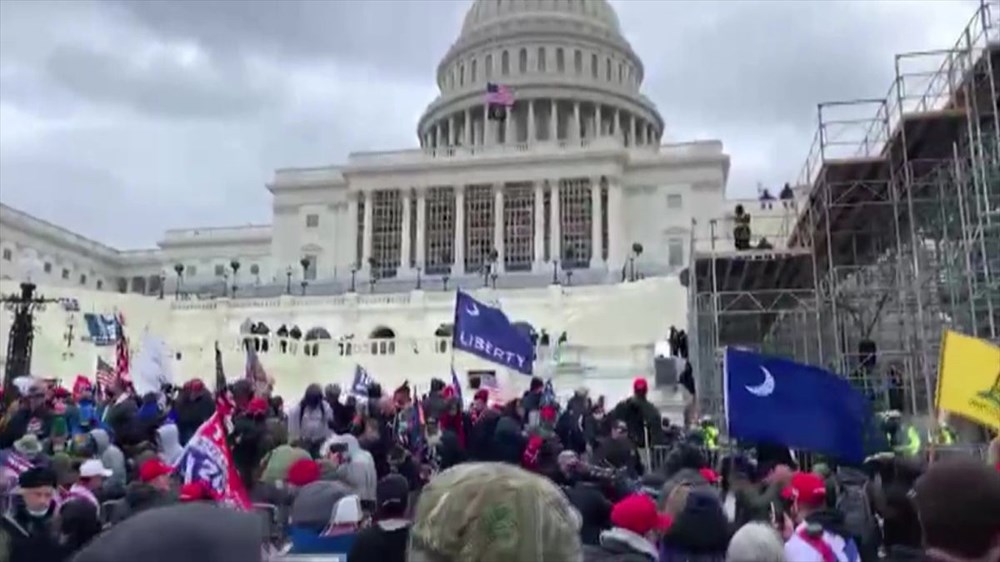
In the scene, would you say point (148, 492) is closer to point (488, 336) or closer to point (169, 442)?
point (169, 442)

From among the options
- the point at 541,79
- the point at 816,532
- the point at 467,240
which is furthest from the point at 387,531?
the point at 541,79

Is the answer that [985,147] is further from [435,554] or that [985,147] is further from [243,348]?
[243,348]

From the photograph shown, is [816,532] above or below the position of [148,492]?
below

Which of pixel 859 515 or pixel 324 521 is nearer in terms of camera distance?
pixel 324 521

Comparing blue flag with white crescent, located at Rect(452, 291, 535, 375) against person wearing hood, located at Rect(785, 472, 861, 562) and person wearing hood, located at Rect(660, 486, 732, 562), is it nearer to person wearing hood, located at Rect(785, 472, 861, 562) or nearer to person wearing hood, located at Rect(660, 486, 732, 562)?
person wearing hood, located at Rect(785, 472, 861, 562)

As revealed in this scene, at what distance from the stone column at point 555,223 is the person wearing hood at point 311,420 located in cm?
5246

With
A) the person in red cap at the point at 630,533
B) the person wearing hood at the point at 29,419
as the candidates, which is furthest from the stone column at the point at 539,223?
the person in red cap at the point at 630,533

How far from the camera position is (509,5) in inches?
3450

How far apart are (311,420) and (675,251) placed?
56900mm

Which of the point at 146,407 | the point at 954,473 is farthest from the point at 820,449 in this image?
the point at 146,407

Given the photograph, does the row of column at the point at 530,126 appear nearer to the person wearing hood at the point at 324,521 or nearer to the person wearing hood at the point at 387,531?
the person wearing hood at the point at 324,521

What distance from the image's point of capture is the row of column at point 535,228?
64.6 meters

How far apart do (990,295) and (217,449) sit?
15606 mm

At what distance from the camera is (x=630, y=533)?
4.55 meters
